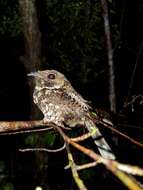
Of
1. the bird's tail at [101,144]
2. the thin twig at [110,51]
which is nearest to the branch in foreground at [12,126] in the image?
the bird's tail at [101,144]

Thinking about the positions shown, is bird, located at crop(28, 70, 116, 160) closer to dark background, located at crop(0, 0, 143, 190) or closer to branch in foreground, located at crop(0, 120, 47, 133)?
branch in foreground, located at crop(0, 120, 47, 133)

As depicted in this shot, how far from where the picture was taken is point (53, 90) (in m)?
1.58

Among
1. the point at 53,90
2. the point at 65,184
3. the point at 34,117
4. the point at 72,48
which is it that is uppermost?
the point at 72,48

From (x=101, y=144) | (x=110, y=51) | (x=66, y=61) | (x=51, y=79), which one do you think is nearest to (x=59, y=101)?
(x=51, y=79)

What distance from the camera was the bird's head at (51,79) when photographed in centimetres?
158

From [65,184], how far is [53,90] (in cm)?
188

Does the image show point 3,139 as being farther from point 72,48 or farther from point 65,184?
point 72,48

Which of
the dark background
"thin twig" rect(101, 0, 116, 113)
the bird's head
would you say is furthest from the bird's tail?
the dark background

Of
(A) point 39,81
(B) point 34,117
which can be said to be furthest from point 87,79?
(A) point 39,81

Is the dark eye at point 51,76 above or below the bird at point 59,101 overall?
above

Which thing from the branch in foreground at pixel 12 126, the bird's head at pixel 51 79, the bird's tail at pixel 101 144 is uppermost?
the bird's head at pixel 51 79

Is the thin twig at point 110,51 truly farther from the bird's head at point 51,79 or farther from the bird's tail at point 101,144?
the bird's tail at point 101,144

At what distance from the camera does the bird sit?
4.46ft

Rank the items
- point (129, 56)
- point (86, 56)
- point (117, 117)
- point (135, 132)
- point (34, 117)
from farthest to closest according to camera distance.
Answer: point (129, 56) → point (86, 56) → point (135, 132) → point (34, 117) → point (117, 117)
